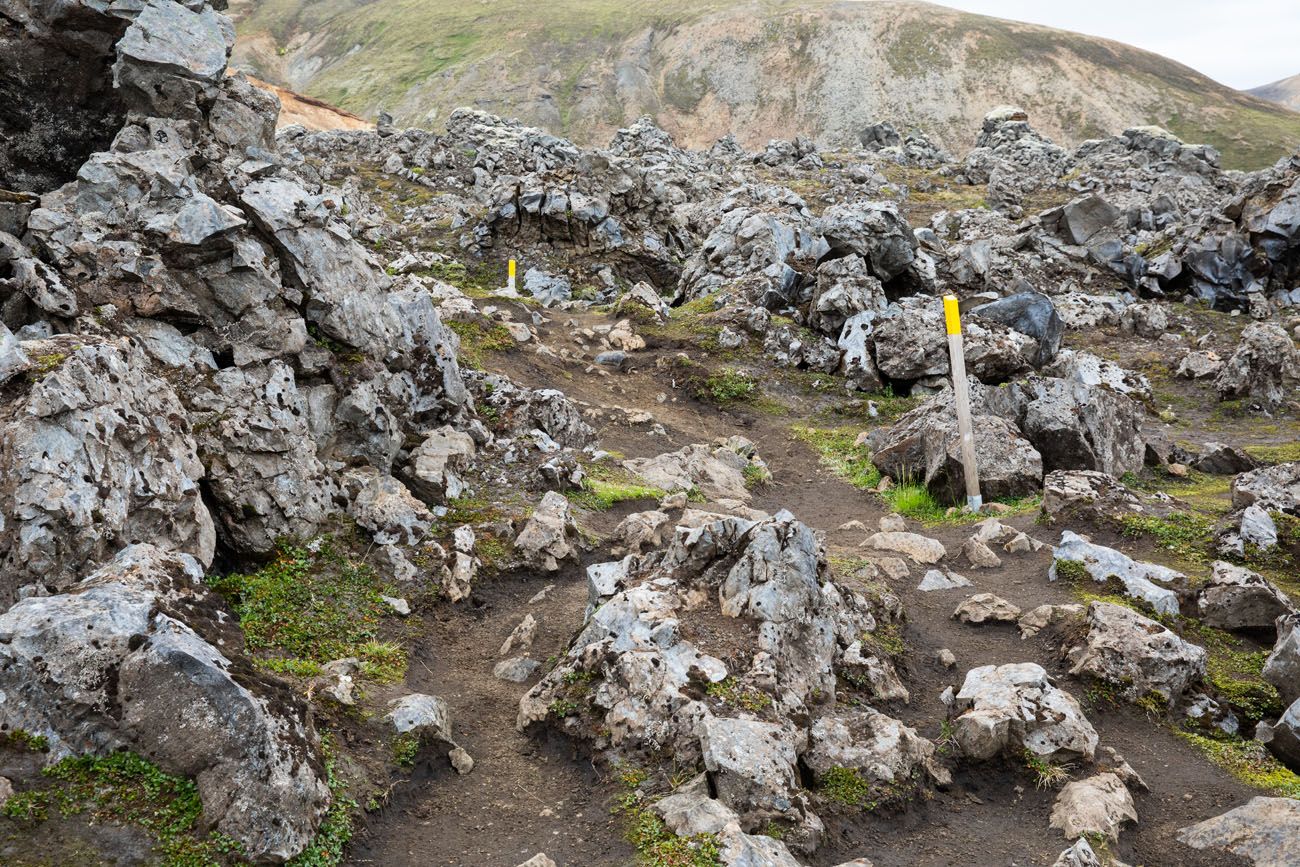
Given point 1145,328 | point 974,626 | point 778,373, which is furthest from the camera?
point 1145,328

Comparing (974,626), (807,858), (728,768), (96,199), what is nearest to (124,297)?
(96,199)

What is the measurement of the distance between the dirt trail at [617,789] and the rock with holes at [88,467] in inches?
110

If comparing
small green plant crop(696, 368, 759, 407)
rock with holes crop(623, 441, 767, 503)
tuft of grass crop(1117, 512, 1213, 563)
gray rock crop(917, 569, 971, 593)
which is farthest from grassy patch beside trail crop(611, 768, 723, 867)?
small green plant crop(696, 368, 759, 407)

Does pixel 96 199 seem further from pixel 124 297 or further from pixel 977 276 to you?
pixel 977 276

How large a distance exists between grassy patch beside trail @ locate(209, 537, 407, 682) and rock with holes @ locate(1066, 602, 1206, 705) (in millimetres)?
6716

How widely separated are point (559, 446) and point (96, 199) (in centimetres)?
732

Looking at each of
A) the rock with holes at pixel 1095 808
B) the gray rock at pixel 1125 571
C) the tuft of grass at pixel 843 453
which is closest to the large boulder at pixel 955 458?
the tuft of grass at pixel 843 453

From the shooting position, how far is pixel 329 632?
8250 millimetres

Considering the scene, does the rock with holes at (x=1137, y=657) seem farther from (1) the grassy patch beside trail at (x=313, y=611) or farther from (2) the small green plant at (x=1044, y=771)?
(1) the grassy patch beside trail at (x=313, y=611)

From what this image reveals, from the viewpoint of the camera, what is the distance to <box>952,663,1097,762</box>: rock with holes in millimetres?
6855

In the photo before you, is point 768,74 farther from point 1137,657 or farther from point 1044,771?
point 1044,771

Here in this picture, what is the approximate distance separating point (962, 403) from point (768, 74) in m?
118

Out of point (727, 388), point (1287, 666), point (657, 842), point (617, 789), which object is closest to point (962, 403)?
point (1287, 666)

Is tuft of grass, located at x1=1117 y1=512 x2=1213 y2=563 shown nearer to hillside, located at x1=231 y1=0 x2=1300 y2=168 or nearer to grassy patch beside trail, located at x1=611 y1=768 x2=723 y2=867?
grassy patch beside trail, located at x1=611 y1=768 x2=723 y2=867
